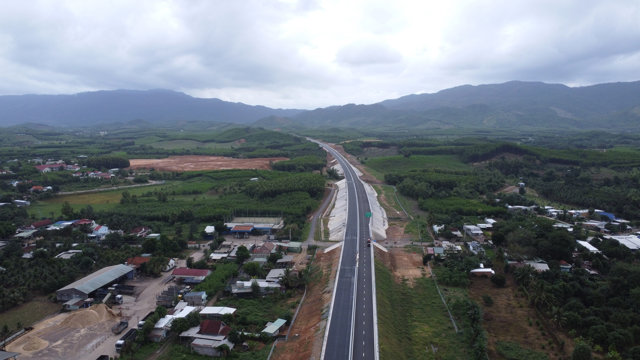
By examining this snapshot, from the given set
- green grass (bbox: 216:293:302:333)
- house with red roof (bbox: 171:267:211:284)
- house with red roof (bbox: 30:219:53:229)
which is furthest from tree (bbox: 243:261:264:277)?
house with red roof (bbox: 30:219:53:229)

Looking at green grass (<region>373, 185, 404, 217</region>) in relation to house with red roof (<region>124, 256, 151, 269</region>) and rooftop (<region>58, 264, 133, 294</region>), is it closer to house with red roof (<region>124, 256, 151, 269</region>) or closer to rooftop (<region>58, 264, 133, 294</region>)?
house with red roof (<region>124, 256, 151, 269</region>)

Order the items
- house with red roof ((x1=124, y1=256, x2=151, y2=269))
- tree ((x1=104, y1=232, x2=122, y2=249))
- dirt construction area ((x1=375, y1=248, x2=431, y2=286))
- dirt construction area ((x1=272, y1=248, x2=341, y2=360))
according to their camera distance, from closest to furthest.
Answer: dirt construction area ((x1=272, y1=248, x2=341, y2=360)) < dirt construction area ((x1=375, y1=248, x2=431, y2=286)) < house with red roof ((x1=124, y1=256, x2=151, y2=269)) < tree ((x1=104, y1=232, x2=122, y2=249))

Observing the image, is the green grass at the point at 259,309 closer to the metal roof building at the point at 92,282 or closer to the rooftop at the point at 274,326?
the rooftop at the point at 274,326

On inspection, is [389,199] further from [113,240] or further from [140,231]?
[113,240]

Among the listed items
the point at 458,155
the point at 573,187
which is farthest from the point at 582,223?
the point at 458,155

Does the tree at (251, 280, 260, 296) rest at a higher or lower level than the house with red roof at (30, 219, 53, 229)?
lower
